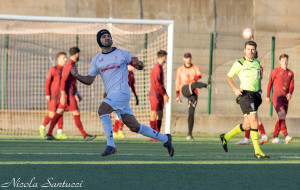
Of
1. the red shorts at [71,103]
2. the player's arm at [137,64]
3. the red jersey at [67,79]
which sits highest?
the player's arm at [137,64]

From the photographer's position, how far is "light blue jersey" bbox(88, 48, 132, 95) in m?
8.29

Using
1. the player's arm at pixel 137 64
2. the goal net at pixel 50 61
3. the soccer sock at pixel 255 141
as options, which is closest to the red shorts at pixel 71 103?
the goal net at pixel 50 61

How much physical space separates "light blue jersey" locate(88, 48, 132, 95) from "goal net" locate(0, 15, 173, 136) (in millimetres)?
6143

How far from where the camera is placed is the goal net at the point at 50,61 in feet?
51.9

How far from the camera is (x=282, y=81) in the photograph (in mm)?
13016

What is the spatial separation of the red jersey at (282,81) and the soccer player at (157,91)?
220cm

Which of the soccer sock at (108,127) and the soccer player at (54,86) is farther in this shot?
the soccer player at (54,86)

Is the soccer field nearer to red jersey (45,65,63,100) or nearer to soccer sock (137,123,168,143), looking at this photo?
soccer sock (137,123,168,143)

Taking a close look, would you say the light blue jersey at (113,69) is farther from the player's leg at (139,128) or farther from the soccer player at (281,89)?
the soccer player at (281,89)

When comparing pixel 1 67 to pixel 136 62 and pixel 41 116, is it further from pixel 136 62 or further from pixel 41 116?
pixel 136 62

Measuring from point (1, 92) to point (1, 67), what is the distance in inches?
25.9
